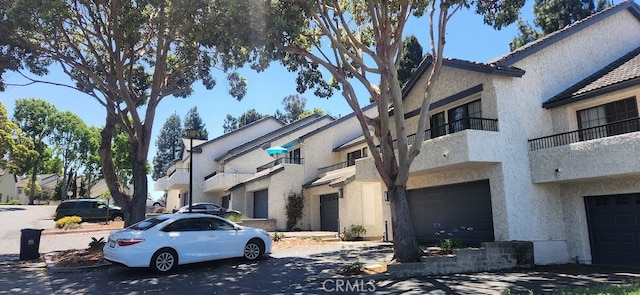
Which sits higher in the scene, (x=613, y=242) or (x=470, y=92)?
(x=470, y=92)

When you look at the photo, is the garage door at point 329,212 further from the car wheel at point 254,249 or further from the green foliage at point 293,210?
the car wheel at point 254,249

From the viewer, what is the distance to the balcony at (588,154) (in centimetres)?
1151

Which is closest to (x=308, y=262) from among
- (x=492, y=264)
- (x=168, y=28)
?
(x=492, y=264)

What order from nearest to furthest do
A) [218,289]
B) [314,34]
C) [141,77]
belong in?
[218,289], [314,34], [141,77]

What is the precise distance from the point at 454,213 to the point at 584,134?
15.9ft

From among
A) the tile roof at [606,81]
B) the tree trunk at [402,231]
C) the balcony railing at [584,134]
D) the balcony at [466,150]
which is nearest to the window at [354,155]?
the balcony at [466,150]

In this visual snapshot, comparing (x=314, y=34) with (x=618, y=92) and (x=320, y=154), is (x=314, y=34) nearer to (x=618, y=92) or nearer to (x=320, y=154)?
(x=618, y=92)

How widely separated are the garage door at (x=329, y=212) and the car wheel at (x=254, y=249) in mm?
11158

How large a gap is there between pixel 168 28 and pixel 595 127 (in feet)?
44.0

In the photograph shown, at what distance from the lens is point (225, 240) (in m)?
12.2

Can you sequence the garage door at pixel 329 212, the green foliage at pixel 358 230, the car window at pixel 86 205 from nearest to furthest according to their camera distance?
the green foliage at pixel 358 230 → the garage door at pixel 329 212 → the car window at pixel 86 205

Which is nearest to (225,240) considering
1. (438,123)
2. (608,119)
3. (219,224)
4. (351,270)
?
(219,224)

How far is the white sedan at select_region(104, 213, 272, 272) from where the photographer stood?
10719mm

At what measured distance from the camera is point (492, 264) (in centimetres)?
1227
